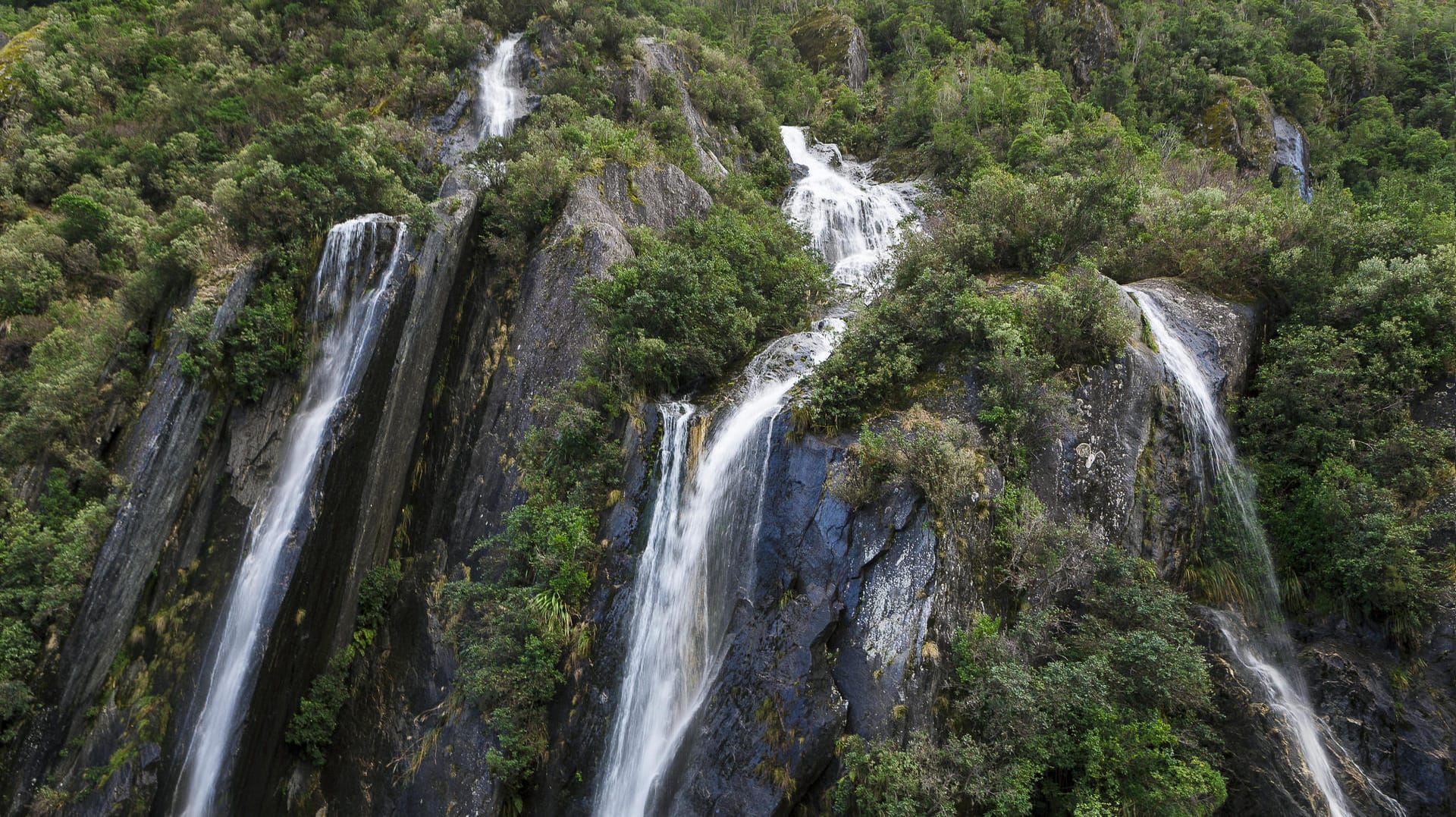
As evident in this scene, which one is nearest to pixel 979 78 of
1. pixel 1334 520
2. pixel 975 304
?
pixel 975 304

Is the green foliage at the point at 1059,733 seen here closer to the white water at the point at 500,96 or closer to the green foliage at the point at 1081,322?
the green foliage at the point at 1081,322

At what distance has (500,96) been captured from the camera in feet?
67.7

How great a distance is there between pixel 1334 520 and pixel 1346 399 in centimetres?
211

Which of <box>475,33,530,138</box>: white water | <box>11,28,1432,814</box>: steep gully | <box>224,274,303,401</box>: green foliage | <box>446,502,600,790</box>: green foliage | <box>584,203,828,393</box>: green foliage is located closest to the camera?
<box>11,28,1432,814</box>: steep gully

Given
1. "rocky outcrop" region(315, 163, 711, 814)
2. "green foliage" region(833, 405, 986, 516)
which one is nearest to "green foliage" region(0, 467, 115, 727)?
"rocky outcrop" region(315, 163, 711, 814)

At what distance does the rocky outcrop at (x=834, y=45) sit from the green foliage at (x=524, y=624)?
30890mm

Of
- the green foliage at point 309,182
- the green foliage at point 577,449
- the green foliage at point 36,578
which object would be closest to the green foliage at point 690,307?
the green foliage at point 577,449

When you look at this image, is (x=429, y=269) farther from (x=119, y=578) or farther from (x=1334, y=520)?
(x=1334, y=520)

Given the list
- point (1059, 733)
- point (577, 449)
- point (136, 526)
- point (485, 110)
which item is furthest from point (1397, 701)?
point (485, 110)

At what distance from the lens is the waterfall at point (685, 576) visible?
7965 millimetres

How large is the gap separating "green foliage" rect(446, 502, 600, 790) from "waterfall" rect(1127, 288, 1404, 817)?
375 inches

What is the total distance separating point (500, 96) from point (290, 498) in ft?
51.2

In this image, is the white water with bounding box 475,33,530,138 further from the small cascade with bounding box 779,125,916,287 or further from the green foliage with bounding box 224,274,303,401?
the small cascade with bounding box 779,125,916,287

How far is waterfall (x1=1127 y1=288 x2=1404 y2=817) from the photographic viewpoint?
7.52 m
